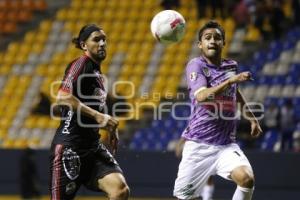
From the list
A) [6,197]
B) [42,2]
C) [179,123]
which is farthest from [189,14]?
[6,197]

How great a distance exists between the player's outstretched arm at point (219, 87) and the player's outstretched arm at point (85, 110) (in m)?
1.04

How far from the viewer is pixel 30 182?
15.0 meters

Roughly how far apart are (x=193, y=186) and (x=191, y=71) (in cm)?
122

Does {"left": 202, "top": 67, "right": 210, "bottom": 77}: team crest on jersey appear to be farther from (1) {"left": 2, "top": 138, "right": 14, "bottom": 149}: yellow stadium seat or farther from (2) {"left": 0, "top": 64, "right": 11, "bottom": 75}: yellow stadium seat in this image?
(2) {"left": 0, "top": 64, "right": 11, "bottom": 75}: yellow stadium seat

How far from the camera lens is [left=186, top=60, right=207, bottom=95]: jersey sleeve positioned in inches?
311

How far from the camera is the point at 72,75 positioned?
7.56m

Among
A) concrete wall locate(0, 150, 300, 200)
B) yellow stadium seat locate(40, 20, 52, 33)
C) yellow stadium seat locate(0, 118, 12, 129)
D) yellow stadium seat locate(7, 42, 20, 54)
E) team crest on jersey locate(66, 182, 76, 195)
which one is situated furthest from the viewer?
yellow stadium seat locate(40, 20, 52, 33)

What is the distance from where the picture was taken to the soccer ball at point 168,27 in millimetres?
8617

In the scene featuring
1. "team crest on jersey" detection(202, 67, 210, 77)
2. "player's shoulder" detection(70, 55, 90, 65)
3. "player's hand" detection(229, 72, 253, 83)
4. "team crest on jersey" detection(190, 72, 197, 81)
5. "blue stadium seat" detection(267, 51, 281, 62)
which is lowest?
"player's hand" detection(229, 72, 253, 83)

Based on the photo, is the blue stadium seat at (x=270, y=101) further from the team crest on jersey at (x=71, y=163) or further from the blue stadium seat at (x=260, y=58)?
the team crest on jersey at (x=71, y=163)

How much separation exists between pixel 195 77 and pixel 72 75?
1.31m

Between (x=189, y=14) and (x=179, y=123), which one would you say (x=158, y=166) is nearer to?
(x=179, y=123)

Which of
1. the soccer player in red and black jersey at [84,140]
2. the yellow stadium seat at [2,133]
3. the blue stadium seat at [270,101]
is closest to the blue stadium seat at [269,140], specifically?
the blue stadium seat at [270,101]

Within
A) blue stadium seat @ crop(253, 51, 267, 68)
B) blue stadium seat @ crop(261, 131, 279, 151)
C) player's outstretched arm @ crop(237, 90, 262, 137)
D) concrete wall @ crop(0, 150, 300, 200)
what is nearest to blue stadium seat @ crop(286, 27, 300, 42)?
blue stadium seat @ crop(253, 51, 267, 68)
